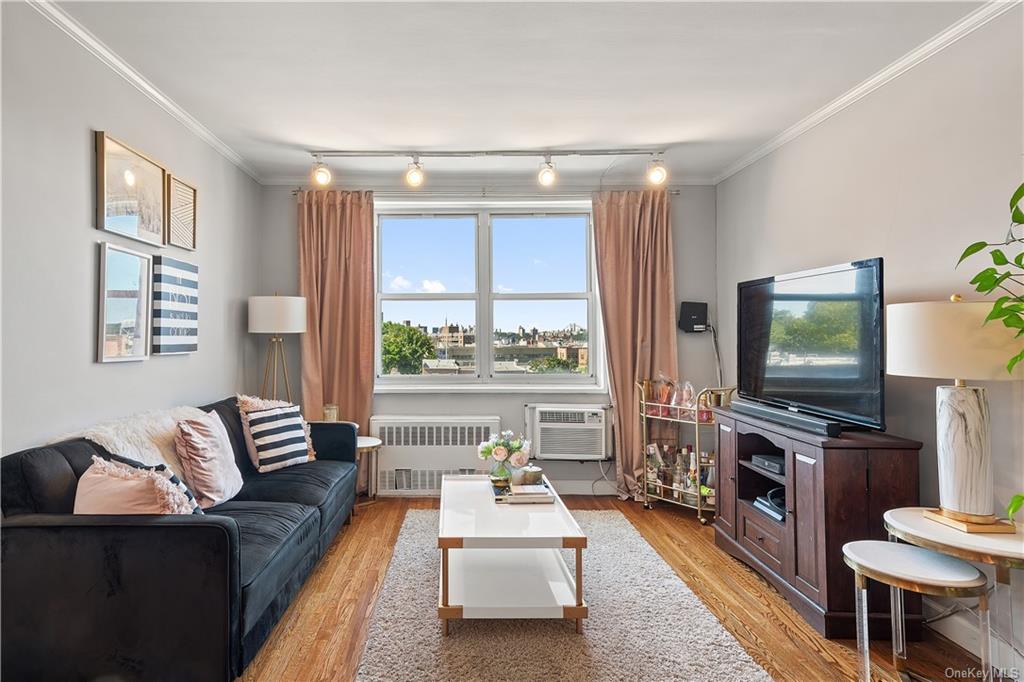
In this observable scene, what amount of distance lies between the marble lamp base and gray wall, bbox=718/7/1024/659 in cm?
28

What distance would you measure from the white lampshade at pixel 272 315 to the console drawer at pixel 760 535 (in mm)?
3247

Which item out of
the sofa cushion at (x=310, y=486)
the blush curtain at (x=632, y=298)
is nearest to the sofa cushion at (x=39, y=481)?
the sofa cushion at (x=310, y=486)

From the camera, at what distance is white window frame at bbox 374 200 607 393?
464 cm

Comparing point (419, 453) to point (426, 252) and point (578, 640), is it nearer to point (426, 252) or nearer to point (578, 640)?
point (426, 252)

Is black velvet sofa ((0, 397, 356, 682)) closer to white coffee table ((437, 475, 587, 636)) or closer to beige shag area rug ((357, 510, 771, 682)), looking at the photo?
beige shag area rug ((357, 510, 771, 682))

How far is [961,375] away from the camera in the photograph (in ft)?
6.14

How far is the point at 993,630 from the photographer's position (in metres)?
2.14

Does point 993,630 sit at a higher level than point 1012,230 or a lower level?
lower

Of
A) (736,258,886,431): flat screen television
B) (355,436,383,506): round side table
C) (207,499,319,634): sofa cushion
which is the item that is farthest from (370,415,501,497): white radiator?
(736,258,886,431): flat screen television

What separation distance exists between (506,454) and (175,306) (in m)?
2.08

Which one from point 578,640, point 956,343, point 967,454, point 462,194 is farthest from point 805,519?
point 462,194

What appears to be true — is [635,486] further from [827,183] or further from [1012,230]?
[1012,230]

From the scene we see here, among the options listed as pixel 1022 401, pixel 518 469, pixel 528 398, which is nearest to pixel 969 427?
pixel 1022 401

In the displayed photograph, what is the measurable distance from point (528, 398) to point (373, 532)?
162 centimetres
